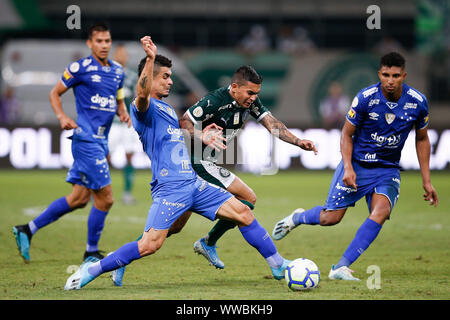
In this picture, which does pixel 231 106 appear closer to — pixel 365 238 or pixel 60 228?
pixel 365 238

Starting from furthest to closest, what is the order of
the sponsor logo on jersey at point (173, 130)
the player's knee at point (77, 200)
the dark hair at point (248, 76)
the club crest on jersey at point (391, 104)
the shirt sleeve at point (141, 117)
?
the player's knee at point (77, 200)
the club crest on jersey at point (391, 104)
the dark hair at point (248, 76)
the sponsor logo on jersey at point (173, 130)
the shirt sleeve at point (141, 117)

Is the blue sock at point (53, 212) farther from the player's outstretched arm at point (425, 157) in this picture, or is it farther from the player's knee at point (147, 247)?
the player's outstretched arm at point (425, 157)

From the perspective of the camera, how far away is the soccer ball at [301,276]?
6.21 meters

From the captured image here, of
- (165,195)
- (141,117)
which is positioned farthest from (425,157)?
(141,117)

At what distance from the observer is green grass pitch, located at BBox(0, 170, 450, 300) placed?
6.24 m

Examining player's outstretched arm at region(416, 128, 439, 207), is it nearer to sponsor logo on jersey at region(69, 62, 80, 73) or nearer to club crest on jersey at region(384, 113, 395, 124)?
club crest on jersey at region(384, 113, 395, 124)

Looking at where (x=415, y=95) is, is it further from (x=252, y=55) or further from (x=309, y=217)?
(x=252, y=55)

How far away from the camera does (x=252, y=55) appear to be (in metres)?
23.7

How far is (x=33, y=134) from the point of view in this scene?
17.8 metres

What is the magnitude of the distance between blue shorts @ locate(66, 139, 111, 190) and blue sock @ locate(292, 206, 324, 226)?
201cm

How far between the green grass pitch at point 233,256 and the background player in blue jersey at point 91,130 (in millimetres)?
405

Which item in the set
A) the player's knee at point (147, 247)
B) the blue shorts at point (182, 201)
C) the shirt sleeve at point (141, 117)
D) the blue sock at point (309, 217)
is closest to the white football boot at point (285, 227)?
the blue sock at point (309, 217)

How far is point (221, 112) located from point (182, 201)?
1.19 m

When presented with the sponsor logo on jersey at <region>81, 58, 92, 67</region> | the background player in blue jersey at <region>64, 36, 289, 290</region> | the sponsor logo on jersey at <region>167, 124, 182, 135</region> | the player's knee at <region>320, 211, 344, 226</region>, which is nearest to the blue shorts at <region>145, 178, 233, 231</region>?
the background player in blue jersey at <region>64, 36, 289, 290</region>
